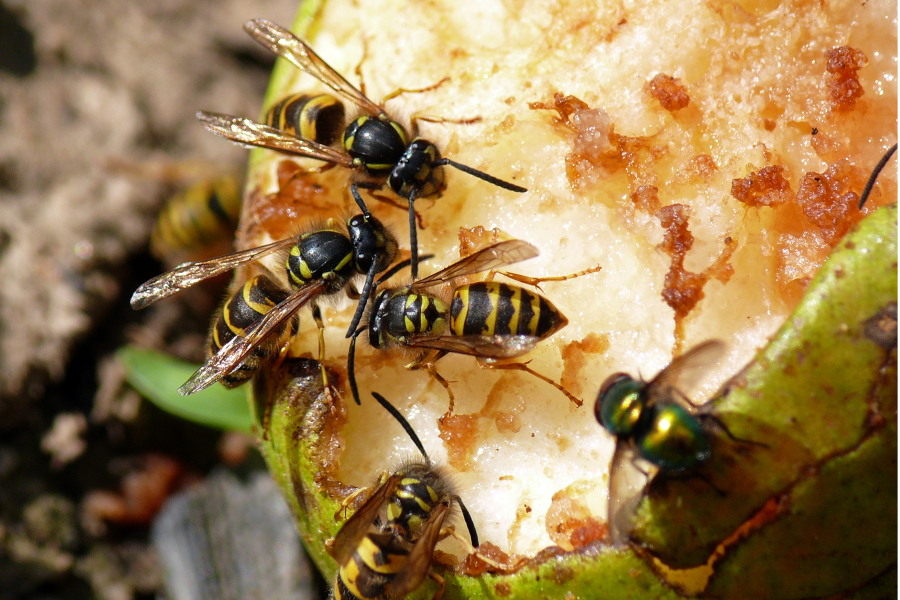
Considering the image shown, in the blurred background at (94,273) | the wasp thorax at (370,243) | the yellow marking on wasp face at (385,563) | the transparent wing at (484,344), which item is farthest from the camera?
the blurred background at (94,273)

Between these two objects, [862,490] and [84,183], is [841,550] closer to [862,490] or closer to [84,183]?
[862,490]

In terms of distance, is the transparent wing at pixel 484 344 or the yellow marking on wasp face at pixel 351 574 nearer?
the transparent wing at pixel 484 344

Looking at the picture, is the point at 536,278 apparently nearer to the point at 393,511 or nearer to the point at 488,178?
the point at 488,178

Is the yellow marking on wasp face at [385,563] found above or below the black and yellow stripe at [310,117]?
below

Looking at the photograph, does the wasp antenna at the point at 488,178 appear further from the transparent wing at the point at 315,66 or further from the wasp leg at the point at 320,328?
the wasp leg at the point at 320,328

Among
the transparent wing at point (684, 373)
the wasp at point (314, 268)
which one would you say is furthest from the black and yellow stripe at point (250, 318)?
the transparent wing at point (684, 373)

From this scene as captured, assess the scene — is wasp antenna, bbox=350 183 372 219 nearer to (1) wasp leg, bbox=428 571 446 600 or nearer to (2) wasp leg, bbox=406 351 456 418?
(2) wasp leg, bbox=406 351 456 418

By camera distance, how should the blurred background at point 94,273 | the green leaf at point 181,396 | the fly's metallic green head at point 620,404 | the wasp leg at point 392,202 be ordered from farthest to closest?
1. the blurred background at point 94,273
2. the green leaf at point 181,396
3. the wasp leg at point 392,202
4. the fly's metallic green head at point 620,404

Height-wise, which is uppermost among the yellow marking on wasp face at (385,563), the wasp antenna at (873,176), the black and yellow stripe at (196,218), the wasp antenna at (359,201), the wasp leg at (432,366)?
the wasp antenna at (873,176)
